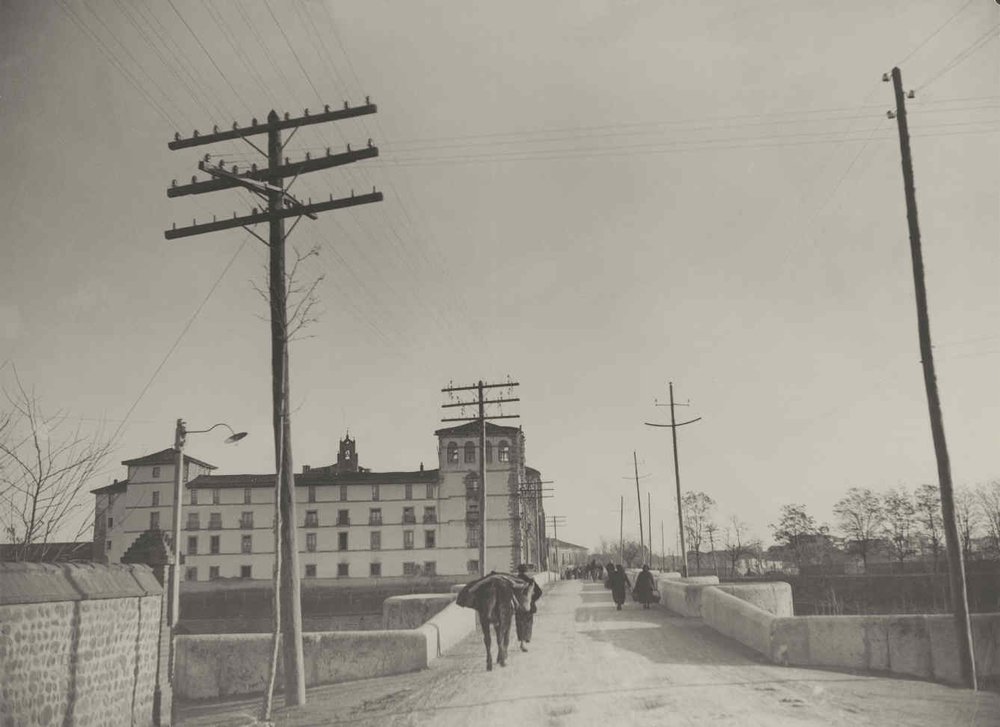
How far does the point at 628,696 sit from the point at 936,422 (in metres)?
6.69

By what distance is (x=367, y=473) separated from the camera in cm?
7194

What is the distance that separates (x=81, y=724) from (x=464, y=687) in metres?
4.71

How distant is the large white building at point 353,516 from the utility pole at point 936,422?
186ft

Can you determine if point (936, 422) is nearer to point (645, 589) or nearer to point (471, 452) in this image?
point (645, 589)

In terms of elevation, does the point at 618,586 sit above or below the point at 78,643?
below

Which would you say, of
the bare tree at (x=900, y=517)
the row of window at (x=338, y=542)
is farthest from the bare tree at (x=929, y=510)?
the row of window at (x=338, y=542)

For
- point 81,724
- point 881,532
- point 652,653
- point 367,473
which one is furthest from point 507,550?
point 81,724

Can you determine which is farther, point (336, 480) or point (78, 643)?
point (336, 480)

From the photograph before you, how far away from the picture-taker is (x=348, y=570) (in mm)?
69250

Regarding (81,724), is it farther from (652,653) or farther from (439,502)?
(439,502)

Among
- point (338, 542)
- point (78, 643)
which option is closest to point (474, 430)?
point (338, 542)

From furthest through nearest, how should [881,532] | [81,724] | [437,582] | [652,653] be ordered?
1. [881,532]
2. [437,582]
3. [652,653]
4. [81,724]

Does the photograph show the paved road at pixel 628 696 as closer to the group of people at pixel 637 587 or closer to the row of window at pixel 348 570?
the group of people at pixel 637 587

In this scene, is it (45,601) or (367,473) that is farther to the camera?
(367,473)
